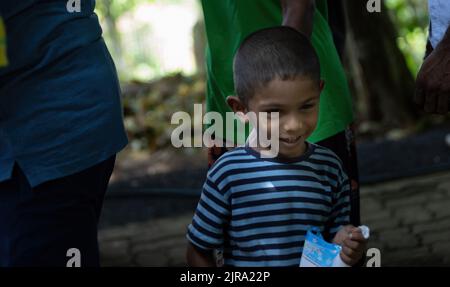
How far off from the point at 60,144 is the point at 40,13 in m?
0.31

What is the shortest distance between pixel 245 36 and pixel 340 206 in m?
0.59

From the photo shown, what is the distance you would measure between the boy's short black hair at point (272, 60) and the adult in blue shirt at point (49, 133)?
1.14 feet

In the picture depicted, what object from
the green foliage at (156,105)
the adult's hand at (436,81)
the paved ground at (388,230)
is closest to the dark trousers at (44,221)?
the adult's hand at (436,81)

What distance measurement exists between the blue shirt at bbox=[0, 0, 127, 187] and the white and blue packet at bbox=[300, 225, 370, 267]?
0.54 m

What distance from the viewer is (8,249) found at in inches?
75.4

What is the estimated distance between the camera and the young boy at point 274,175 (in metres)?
1.93

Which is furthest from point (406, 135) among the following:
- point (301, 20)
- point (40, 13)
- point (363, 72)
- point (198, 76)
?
point (40, 13)

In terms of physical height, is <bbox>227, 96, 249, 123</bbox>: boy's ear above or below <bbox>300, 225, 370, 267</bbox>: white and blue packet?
above

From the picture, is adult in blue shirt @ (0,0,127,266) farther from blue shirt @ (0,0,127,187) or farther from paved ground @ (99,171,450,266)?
paved ground @ (99,171,450,266)

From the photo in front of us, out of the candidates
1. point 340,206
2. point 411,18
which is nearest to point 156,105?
point 411,18

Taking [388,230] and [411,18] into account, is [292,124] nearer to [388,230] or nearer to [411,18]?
[388,230]

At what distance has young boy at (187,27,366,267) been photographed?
75.9 inches

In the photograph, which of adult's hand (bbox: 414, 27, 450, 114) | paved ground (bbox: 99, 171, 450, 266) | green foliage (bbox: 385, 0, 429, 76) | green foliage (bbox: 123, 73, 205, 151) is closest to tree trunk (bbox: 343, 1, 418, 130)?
green foliage (bbox: 385, 0, 429, 76)

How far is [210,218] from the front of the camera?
6.64ft
